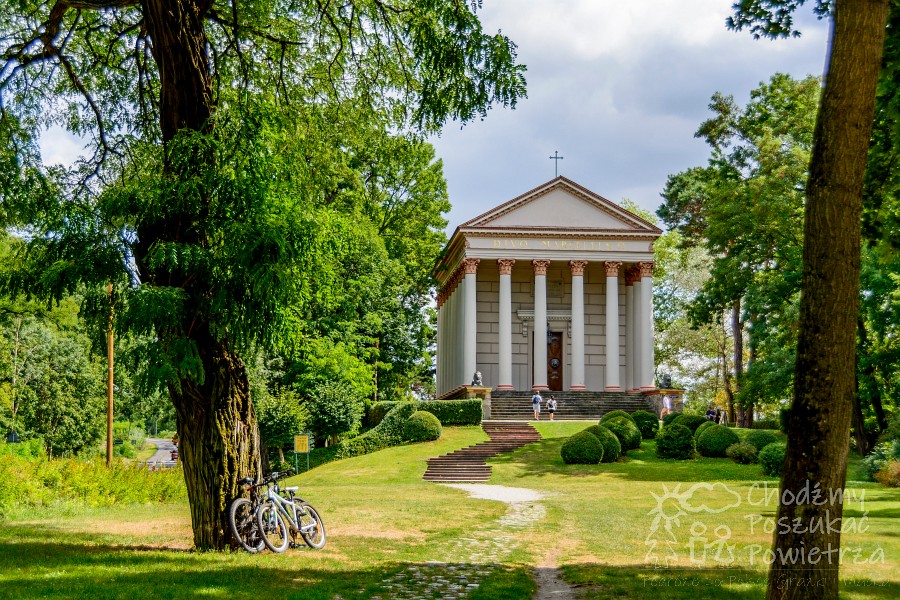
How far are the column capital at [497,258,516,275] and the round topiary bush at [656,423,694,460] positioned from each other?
15419 millimetres

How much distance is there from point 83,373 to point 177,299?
50483 mm

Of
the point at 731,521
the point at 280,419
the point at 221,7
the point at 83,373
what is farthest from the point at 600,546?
the point at 83,373

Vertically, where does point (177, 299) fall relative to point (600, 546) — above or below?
above

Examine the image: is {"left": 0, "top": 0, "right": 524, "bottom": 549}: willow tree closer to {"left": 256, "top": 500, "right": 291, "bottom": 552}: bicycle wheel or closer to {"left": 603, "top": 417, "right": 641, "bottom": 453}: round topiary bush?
{"left": 256, "top": 500, "right": 291, "bottom": 552}: bicycle wheel

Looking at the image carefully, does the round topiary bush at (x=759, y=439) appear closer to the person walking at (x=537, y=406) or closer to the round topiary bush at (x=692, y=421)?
the round topiary bush at (x=692, y=421)

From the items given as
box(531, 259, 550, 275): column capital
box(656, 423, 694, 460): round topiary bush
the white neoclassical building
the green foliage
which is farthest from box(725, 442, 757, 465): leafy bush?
the green foliage

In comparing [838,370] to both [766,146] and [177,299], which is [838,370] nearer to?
[177,299]

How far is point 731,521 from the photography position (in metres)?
15.0

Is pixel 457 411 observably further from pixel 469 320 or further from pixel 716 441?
pixel 716 441

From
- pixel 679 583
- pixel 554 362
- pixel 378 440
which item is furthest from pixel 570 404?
pixel 679 583

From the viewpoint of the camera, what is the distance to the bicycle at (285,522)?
38.0 ft

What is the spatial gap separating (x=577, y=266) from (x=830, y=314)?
37.2m

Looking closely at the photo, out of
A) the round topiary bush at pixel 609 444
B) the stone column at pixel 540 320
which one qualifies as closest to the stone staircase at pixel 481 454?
the round topiary bush at pixel 609 444

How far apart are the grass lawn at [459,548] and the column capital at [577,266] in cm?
2116
